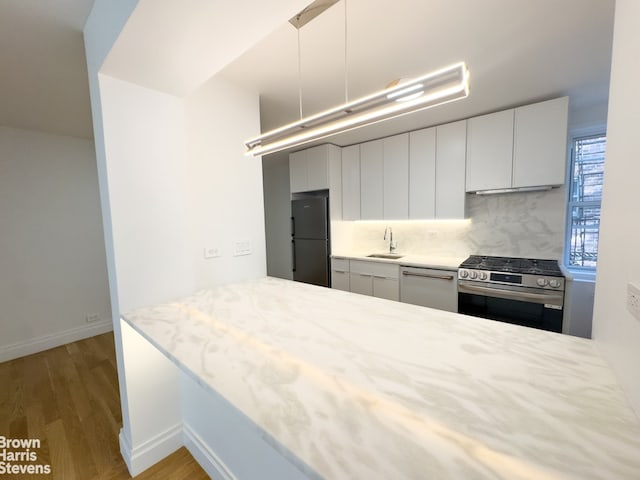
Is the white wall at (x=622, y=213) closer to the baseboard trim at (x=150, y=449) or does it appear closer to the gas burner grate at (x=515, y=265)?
the gas burner grate at (x=515, y=265)

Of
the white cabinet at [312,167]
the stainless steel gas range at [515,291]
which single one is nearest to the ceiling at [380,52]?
the white cabinet at [312,167]

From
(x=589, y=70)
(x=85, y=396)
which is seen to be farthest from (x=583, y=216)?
(x=85, y=396)

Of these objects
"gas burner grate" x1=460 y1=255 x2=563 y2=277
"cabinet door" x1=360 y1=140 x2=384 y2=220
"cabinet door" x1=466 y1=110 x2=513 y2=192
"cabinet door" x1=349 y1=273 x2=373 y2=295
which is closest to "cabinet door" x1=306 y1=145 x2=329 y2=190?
"cabinet door" x1=360 y1=140 x2=384 y2=220

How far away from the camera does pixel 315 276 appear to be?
3.79 m

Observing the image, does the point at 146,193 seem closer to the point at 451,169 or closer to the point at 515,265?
the point at 451,169

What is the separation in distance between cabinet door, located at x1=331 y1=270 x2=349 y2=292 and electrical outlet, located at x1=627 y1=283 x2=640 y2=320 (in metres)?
2.87

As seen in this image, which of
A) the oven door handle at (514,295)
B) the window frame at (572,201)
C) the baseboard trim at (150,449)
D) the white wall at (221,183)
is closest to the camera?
the baseboard trim at (150,449)

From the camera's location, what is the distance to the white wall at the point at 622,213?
66 centimetres

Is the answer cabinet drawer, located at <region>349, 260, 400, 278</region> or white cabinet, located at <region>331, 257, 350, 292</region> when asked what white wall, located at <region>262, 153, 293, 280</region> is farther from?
cabinet drawer, located at <region>349, 260, 400, 278</region>

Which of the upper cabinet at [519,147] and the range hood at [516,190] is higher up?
the upper cabinet at [519,147]

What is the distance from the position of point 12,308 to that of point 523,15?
512 cm

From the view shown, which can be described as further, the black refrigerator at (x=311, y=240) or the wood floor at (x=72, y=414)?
the black refrigerator at (x=311, y=240)

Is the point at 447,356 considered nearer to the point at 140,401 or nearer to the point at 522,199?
the point at 140,401

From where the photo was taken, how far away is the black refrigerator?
362cm
